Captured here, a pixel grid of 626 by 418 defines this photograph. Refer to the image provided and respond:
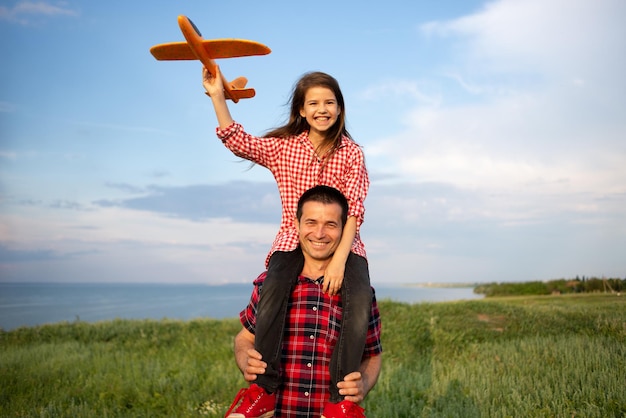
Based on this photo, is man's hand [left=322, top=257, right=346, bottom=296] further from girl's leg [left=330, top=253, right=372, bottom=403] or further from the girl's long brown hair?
the girl's long brown hair

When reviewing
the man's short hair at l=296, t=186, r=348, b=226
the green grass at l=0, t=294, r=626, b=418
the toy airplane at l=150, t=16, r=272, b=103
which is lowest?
the green grass at l=0, t=294, r=626, b=418

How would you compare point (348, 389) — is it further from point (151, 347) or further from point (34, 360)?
point (151, 347)

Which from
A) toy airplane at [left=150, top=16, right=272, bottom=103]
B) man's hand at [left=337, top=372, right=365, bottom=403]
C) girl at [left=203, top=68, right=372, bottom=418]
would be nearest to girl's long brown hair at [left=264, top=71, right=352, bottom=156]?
girl at [left=203, top=68, right=372, bottom=418]

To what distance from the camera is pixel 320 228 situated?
3.44 meters

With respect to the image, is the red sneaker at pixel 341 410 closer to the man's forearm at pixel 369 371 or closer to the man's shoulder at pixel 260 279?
the man's forearm at pixel 369 371

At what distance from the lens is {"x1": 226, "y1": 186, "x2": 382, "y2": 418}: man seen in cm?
342

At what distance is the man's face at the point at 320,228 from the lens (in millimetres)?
Result: 3454

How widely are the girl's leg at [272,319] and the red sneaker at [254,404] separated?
49mm

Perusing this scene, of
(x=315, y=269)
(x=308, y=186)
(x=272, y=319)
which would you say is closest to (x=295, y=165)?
(x=308, y=186)

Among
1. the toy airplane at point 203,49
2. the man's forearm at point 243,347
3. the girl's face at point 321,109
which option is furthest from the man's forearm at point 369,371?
the toy airplane at point 203,49

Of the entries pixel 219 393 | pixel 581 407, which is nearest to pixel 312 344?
pixel 581 407

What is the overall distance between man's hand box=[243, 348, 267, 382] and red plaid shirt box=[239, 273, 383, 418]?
0.70 feet

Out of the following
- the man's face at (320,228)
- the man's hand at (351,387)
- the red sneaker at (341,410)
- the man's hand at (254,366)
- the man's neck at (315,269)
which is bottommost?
the red sneaker at (341,410)

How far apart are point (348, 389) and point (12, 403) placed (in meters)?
6.61
